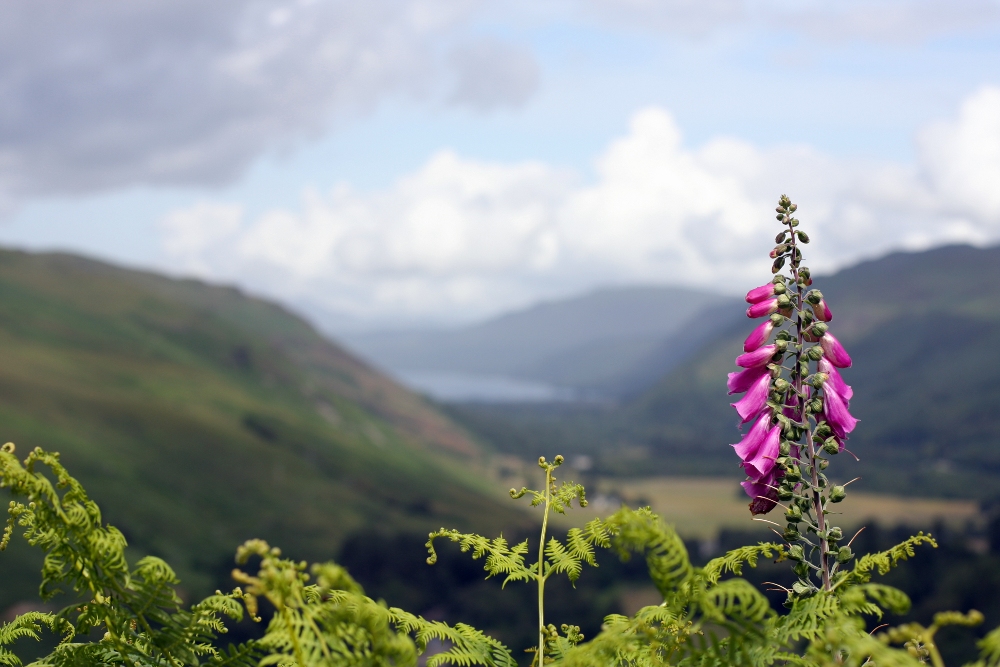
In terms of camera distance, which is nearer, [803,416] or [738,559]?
[738,559]

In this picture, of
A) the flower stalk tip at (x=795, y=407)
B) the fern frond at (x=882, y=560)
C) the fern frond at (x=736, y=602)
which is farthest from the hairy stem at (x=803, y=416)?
the fern frond at (x=736, y=602)

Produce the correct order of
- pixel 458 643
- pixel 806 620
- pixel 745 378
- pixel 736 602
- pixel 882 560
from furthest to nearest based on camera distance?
pixel 745 378, pixel 882 560, pixel 458 643, pixel 806 620, pixel 736 602

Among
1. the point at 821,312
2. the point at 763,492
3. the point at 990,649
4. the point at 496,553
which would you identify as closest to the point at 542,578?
the point at 496,553

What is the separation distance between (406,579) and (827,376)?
15813cm

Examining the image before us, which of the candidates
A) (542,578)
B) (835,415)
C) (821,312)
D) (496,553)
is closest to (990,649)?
(542,578)

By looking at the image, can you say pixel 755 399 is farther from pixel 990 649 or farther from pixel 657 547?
pixel 990 649

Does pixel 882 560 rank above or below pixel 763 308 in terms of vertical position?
below

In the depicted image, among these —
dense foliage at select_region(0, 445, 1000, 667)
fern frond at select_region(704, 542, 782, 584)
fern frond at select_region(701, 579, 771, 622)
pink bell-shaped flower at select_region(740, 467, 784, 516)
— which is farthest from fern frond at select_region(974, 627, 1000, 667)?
pink bell-shaped flower at select_region(740, 467, 784, 516)

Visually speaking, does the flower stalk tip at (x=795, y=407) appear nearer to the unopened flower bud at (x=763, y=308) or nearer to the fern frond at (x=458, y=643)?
the unopened flower bud at (x=763, y=308)

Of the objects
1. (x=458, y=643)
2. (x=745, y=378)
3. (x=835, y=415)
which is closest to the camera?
(x=458, y=643)

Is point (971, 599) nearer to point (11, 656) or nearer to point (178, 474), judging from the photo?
point (11, 656)

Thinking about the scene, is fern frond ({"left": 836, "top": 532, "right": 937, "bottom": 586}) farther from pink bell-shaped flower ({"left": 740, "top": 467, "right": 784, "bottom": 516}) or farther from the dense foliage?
pink bell-shaped flower ({"left": 740, "top": 467, "right": 784, "bottom": 516})

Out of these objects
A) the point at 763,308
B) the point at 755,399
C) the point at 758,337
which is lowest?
the point at 755,399

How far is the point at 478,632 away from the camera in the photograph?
3766mm
